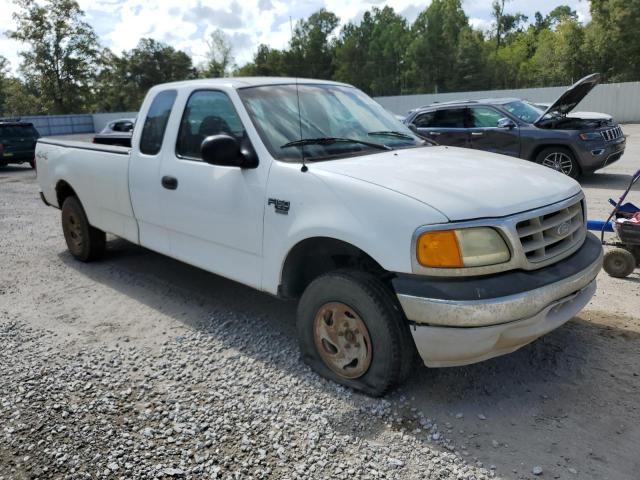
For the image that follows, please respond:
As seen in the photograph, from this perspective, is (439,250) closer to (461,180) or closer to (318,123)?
(461,180)

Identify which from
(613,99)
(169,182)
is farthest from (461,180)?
(613,99)

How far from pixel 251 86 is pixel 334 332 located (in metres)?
1.98

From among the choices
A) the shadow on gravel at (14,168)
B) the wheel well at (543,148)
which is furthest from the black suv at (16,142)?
the wheel well at (543,148)

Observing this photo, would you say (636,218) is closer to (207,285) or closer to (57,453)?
(207,285)

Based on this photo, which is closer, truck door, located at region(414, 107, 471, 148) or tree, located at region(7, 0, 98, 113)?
truck door, located at region(414, 107, 471, 148)

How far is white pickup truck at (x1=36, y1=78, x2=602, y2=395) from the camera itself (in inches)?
116

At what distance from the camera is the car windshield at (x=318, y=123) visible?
12.5ft

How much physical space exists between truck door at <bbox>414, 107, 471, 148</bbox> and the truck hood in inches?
307

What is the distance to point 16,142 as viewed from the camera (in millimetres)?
18734

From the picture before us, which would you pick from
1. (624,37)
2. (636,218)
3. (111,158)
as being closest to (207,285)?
(111,158)

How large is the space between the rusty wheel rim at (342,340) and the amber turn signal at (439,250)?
594 millimetres

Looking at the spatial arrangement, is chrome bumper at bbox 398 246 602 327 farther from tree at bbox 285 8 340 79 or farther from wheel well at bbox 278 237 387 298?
tree at bbox 285 8 340 79

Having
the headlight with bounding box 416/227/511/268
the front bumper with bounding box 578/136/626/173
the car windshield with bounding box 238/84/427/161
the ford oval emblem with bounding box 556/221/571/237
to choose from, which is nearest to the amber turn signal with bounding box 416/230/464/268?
the headlight with bounding box 416/227/511/268

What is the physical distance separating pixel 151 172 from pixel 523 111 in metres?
9.03
